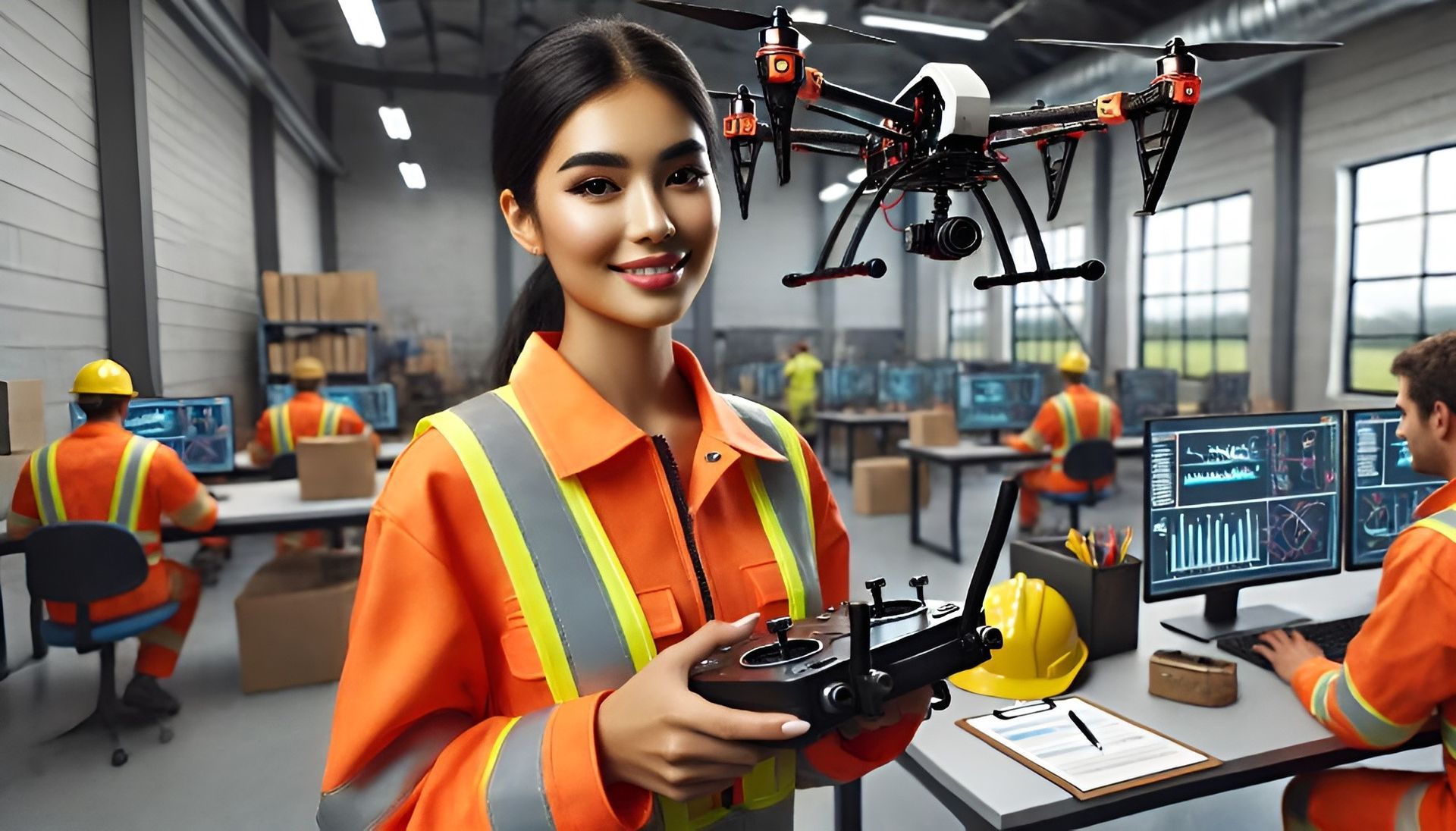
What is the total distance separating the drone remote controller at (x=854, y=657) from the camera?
0.56 metres

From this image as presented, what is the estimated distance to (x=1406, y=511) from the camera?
197cm

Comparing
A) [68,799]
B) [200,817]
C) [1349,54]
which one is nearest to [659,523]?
[200,817]

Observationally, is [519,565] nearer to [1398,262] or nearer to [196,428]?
[196,428]

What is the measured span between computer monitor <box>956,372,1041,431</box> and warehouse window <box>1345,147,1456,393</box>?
262 centimetres

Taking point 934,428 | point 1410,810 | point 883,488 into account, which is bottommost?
point 883,488

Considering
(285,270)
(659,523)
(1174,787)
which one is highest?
(285,270)

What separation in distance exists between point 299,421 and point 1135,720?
451 centimetres

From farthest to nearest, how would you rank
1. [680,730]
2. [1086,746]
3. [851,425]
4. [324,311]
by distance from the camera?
[851,425]
[324,311]
[1086,746]
[680,730]

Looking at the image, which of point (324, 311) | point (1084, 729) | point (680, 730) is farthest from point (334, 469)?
point (680, 730)

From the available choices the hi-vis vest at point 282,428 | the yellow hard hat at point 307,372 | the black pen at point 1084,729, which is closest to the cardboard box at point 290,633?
the hi-vis vest at point 282,428

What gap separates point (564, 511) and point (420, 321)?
8.55 metres

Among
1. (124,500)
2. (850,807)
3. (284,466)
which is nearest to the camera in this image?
(850,807)

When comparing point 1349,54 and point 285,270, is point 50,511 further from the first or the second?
point 1349,54

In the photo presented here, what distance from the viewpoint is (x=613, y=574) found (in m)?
0.72
